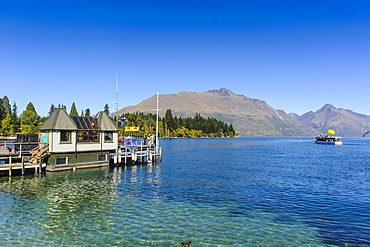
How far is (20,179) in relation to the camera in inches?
1480

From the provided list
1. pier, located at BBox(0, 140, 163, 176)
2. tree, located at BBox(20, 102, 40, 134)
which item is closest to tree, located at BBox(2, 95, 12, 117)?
tree, located at BBox(20, 102, 40, 134)

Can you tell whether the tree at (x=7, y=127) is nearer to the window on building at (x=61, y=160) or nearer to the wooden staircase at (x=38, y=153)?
the wooden staircase at (x=38, y=153)

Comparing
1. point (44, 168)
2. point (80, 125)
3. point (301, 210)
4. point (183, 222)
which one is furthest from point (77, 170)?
point (301, 210)

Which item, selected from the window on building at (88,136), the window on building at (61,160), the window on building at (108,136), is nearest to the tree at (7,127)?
the window on building at (108,136)

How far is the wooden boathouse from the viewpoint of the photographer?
42.8 m

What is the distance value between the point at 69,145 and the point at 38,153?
4646mm

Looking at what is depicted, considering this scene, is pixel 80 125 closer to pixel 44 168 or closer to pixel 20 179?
pixel 44 168

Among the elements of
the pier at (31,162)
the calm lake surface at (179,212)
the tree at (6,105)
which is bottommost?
the calm lake surface at (179,212)

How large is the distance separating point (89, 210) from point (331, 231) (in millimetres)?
19520

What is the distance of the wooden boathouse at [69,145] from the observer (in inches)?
1683

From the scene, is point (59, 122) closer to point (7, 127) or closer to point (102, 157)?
point (102, 157)

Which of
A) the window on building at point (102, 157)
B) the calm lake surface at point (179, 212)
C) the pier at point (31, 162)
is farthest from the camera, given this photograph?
the window on building at point (102, 157)

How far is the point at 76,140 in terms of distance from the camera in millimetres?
45688

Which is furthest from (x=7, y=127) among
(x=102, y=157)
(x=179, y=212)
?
(x=179, y=212)
